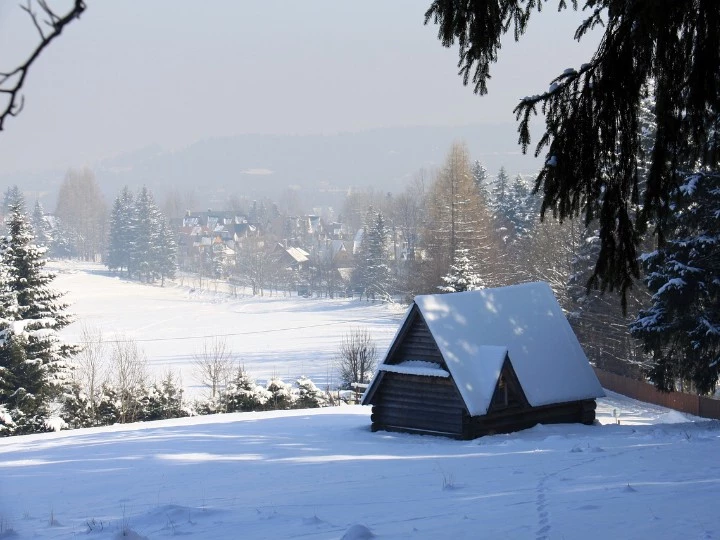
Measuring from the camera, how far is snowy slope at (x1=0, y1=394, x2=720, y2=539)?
8883mm

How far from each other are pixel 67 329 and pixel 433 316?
60.9 metres

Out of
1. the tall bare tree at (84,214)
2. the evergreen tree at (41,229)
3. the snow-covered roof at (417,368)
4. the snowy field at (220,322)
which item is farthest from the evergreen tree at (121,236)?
the snow-covered roof at (417,368)

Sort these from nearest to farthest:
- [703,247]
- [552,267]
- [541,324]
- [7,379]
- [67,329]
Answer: [703,247]
[541,324]
[7,379]
[552,267]
[67,329]

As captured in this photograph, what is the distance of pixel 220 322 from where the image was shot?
8675 cm

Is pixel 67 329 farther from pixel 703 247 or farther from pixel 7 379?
pixel 703 247

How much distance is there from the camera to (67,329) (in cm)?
7675

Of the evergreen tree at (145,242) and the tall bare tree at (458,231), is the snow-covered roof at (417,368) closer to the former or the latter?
the tall bare tree at (458,231)

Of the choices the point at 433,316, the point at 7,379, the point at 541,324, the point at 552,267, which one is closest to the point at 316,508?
the point at 433,316

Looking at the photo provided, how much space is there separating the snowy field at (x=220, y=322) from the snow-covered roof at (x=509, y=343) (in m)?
23.7

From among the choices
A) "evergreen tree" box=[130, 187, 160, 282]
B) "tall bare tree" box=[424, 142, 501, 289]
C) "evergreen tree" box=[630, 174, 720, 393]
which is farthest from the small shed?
"evergreen tree" box=[130, 187, 160, 282]

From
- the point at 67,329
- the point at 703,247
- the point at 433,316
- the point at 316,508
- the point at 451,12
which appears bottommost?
the point at 67,329

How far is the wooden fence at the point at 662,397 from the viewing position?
29991mm

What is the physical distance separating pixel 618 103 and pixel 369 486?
7546 millimetres

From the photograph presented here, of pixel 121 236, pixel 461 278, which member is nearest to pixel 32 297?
pixel 461 278
